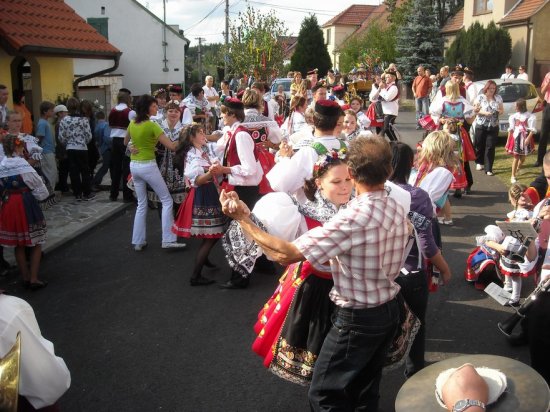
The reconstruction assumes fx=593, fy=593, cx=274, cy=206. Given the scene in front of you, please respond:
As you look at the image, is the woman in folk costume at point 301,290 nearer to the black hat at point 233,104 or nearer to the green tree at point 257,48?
the black hat at point 233,104

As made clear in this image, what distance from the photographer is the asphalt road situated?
4.32 metres

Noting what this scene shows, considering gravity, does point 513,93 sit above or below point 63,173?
above

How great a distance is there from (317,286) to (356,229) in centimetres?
62

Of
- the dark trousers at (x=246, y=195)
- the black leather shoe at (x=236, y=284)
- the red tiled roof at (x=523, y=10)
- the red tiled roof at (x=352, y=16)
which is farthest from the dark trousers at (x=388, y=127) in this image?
the red tiled roof at (x=352, y=16)

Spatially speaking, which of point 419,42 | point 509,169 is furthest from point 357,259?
point 419,42

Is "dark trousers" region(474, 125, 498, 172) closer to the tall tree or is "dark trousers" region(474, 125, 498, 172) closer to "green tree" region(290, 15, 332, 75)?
the tall tree

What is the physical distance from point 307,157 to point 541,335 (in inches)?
71.8

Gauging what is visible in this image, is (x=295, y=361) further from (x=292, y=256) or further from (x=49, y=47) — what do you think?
(x=49, y=47)

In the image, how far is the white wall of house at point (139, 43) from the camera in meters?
33.3

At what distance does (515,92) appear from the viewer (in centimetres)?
1569

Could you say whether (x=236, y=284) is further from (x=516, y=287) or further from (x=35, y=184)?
(x=516, y=287)

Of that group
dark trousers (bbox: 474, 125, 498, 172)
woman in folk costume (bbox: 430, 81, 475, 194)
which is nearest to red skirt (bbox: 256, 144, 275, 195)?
woman in folk costume (bbox: 430, 81, 475, 194)

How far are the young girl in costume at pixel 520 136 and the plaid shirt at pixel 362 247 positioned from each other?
8959mm

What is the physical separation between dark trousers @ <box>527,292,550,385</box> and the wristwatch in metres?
1.57
